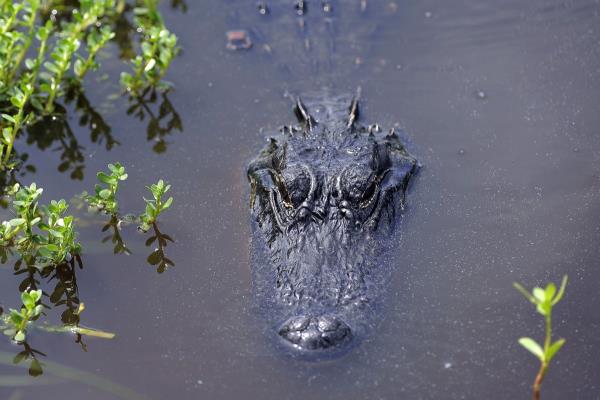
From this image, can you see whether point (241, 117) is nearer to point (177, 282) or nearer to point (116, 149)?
point (116, 149)

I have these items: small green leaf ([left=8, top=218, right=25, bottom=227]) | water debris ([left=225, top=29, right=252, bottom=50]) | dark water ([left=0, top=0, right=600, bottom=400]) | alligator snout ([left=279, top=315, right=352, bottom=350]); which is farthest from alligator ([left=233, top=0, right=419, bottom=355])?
water debris ([left=225, top=29, right=252, bottom=50])

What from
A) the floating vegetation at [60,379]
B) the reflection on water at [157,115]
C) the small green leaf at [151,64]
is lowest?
the floating vegetation at [60,379]

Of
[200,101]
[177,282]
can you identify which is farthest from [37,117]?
[177,282]

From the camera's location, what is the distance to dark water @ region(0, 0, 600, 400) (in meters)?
3.96

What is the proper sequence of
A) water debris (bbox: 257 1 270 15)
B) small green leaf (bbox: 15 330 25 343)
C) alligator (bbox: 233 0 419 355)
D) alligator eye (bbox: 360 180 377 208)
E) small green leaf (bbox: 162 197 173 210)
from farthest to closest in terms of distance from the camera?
1. water debris (bbox: 257 1 270 15)
2. small green leaf (bbox: 162 197 173 210)
3. alligator eye (bbox: 360 180 377 208)
4. small green leaf (bbox: 15 330 25 343)
5. alligator (bbox: 233 0 419 355)

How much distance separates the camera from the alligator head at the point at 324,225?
405 cm

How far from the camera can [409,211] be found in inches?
195

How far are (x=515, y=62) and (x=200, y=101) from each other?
233 cm

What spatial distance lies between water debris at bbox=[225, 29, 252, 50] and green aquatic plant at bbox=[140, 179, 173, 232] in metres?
1.99

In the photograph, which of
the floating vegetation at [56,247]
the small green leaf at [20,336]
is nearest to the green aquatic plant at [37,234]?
the floating vegetation at [56,247]

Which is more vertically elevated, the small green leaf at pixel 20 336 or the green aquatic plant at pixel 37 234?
the green aquatic plant at pixel 37 234

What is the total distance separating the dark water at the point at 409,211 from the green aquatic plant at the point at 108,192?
0.47 ft

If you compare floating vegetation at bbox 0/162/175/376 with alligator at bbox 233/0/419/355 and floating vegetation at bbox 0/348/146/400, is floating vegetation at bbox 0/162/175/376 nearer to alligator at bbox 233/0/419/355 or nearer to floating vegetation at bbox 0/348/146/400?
floating vegetation at bbox 0/348/146/400

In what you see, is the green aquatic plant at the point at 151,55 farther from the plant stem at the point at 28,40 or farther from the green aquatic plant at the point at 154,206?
the green aquatic plant at the point at 154,206
